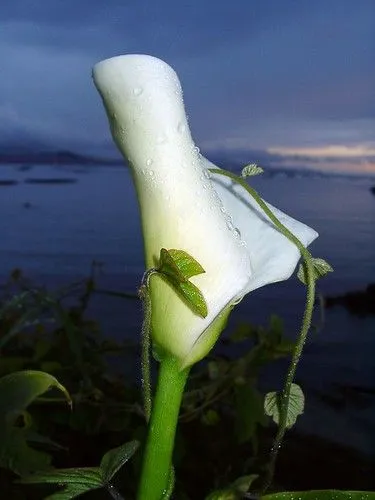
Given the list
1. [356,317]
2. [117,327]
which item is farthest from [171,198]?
[356,317]

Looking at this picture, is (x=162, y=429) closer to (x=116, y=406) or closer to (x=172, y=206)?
(x=172, y=206)

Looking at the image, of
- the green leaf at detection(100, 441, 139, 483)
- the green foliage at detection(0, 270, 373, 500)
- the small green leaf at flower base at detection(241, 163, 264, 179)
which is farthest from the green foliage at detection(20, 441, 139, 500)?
the green foliage at detection(0, 270, 373, 500)

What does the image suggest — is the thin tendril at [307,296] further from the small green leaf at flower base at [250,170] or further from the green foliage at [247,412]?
the green foliage at [247,412]

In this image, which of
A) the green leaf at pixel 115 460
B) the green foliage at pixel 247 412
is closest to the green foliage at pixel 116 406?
the green foliage at pixel 247 412

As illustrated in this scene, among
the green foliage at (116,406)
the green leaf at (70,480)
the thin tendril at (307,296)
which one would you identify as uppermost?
the thin tendril at (307,296)

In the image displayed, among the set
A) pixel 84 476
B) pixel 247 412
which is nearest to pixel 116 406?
pixel 247 412
